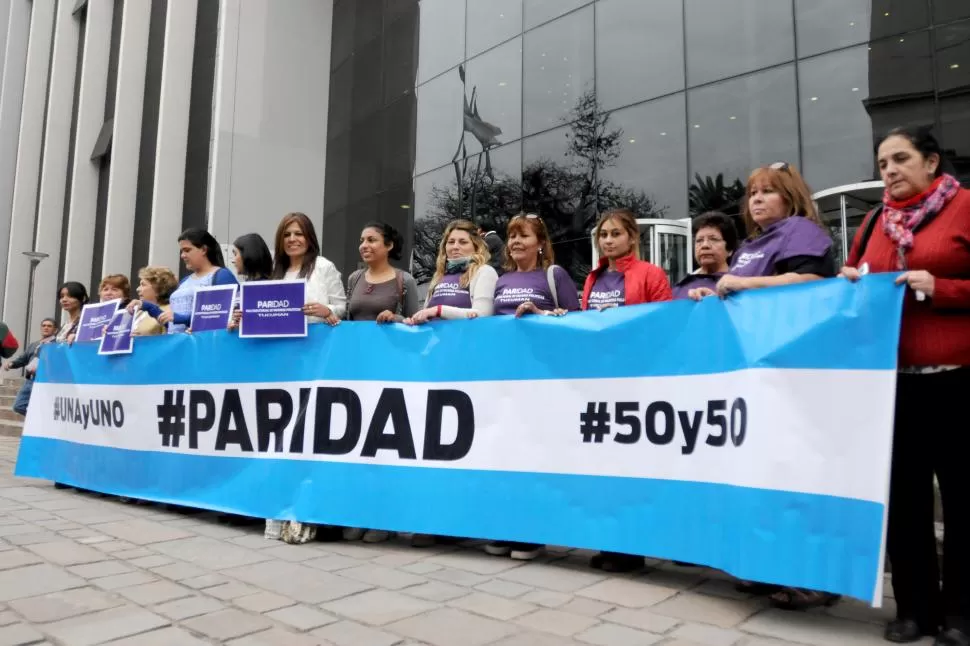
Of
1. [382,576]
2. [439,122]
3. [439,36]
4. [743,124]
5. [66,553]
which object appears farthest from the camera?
[439,36]

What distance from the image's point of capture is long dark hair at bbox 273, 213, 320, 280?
4.93m

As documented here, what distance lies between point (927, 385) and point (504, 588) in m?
2.05

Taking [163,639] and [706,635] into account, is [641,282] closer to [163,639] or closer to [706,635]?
[706,635]

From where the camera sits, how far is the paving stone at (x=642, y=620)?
2845 millimetres

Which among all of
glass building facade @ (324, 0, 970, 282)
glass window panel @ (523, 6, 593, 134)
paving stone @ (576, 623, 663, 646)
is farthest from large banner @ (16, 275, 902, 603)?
glass window panel @ (523, 6, 593, 134)

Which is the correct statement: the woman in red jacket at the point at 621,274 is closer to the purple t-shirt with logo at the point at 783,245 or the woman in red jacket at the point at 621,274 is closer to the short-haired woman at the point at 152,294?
the purple t-shirt with logo at the point at 783,245

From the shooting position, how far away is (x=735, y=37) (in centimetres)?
1099

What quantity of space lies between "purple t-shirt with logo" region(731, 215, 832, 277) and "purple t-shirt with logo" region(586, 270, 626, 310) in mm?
821

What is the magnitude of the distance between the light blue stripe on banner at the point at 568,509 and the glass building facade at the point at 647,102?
294 inches

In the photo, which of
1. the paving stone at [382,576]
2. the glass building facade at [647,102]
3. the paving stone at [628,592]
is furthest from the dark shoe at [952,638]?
the glass building facade at [647,102]

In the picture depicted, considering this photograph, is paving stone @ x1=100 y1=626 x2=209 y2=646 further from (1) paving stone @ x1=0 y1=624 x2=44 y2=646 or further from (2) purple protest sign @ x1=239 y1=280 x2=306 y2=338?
(2) purple protest sign @ x1=239 y1=280 x2=306 y2=338

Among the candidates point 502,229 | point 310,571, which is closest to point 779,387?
point 310,571

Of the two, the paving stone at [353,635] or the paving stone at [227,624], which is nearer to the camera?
the paving stone at [353,635]

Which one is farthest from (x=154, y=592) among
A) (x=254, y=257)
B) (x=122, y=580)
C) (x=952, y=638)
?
(x=952, y=638)
